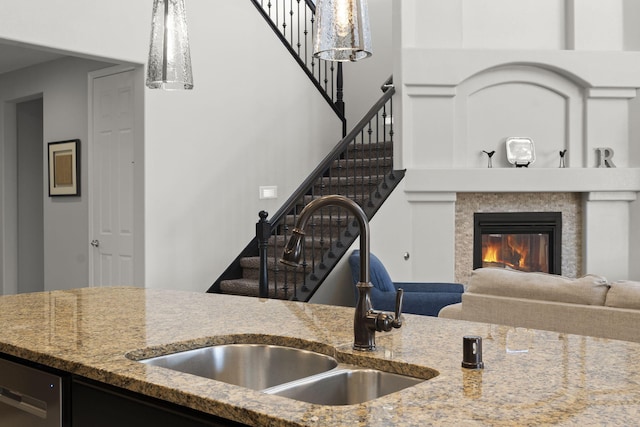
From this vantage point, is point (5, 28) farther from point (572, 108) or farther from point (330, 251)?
point (572, 108)

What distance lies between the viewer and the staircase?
6496mm

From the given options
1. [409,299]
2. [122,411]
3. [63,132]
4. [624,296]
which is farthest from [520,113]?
[122,411]

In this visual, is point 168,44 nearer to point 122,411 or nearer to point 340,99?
point 122,411

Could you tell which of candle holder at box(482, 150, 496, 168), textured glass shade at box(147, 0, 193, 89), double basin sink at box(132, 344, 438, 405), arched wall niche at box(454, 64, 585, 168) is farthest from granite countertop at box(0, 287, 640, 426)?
arched wall niche at box(454, 64, 585, 168)

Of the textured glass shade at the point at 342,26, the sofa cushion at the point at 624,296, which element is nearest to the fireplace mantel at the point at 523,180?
the sofa cushion at the point at 624,296

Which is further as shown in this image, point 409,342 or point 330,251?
point 330,251

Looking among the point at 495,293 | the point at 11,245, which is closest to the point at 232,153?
the point at 11,245

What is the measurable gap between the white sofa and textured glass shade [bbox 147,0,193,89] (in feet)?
7.60

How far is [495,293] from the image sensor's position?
4035mm

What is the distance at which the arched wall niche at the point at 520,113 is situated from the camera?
25.7 ft

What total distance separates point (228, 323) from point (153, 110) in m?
4.43

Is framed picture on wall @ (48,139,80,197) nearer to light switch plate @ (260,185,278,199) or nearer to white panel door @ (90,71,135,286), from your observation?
white panel door @ (90,71,135,286)

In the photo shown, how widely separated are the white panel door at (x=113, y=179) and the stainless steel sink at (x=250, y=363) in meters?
4.57

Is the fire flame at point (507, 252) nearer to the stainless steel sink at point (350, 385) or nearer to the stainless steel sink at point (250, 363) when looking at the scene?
the stainless steel sink at point (250, 363)
